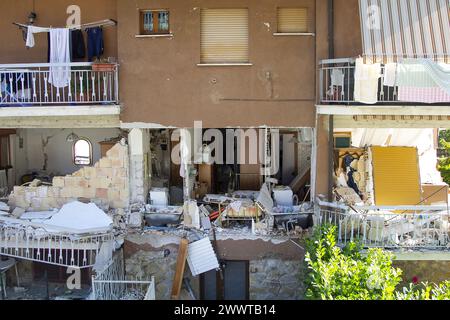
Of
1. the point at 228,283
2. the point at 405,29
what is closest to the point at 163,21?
the point at 405,29

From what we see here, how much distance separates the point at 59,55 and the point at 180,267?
6.11m

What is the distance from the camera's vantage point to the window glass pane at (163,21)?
46.0 ft

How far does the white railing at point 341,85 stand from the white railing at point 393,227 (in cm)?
258

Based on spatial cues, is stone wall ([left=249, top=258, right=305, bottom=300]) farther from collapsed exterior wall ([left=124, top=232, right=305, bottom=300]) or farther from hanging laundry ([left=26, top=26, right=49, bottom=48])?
hanging laundry ([left=26, top=26, right=49, bottom=48])

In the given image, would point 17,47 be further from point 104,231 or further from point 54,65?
point 104,231

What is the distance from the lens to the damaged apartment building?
1344 centimetres

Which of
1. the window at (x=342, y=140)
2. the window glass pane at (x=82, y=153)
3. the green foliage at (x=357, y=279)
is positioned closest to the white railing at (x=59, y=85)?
the window glass pane at (x=82, y=153)

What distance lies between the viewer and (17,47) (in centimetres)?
1480

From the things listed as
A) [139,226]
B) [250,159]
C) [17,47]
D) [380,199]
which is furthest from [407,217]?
[17,47]

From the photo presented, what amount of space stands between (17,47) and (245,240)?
7857 millimetres

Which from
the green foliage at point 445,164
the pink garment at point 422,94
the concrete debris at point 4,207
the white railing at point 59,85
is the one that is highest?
the white railing at point 59,85

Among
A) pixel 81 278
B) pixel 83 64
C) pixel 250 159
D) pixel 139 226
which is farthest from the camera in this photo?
pixel 250 159

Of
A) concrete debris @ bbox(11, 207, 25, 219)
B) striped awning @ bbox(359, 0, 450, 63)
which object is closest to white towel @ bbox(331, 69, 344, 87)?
striped awning @ bbox(359, 0, 450, 63)

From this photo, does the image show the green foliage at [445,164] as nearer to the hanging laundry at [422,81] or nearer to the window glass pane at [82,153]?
the hanging laundry at [422,81]
